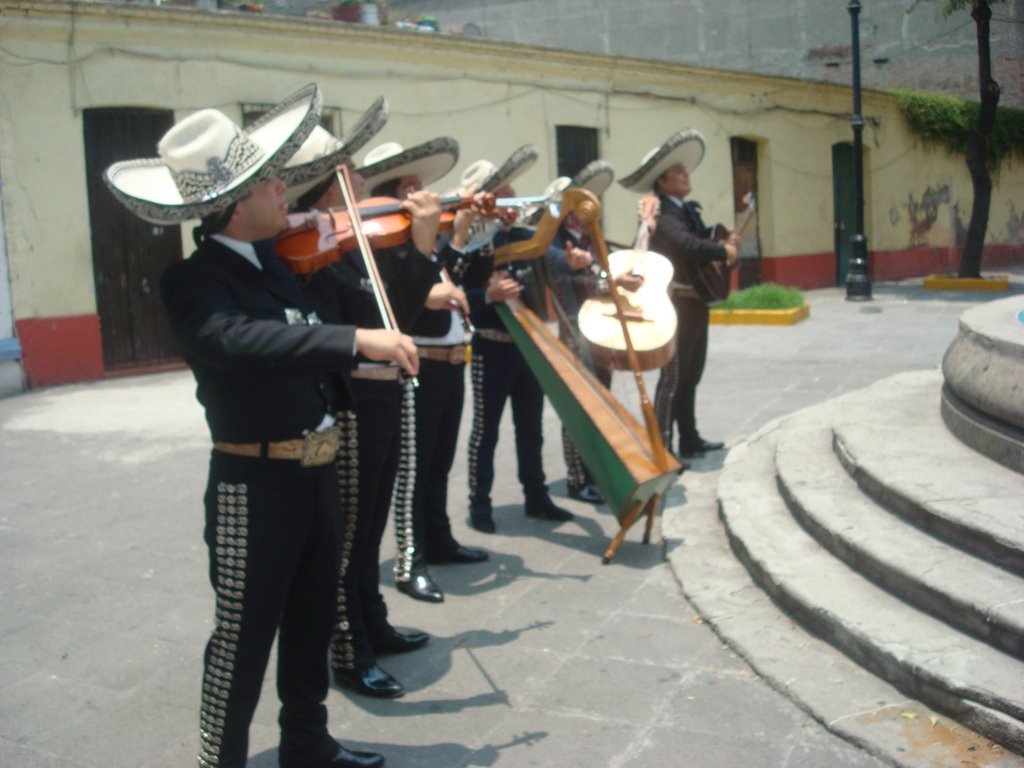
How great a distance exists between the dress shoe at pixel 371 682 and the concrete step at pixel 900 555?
189 centimetres

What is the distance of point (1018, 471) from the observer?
4.49 m

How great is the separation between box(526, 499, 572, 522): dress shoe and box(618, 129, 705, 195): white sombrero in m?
1.95

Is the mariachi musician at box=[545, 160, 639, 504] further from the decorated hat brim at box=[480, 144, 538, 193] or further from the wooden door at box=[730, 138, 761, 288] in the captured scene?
the wooden door at box=[730, 138, 761, 288]

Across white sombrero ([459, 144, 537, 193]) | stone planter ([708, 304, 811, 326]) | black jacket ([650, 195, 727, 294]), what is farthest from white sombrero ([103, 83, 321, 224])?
stone planter ([708, 304, 811, 326])

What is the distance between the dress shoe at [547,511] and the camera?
587cm

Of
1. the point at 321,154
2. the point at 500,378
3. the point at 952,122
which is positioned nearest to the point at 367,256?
the point at 321,154

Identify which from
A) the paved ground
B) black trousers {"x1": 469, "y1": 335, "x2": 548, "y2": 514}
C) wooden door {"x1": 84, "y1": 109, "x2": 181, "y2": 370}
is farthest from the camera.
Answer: wooden door {"x1": 84, "y1": 109, "x2": 181, "y2": 370}

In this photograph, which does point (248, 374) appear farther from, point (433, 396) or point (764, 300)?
point (764, 300)

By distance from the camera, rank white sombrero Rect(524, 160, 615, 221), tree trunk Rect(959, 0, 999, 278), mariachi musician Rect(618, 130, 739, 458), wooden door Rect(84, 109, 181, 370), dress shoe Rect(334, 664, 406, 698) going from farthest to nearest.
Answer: tree trunk Rect(959, 0, 999, 278) → wooden door Rect(84, 109, 181, 370) → mariachi musician Rect(618, 130, 739, 458) → white sombrero Rect(524, 160, 615, 221) → dress shoe Rect(334, 664, 406, 698)

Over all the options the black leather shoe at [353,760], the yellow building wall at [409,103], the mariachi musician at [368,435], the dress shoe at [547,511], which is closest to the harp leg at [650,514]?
the dress shoe at [547,511]

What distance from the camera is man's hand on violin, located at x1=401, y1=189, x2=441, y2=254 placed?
347 cm

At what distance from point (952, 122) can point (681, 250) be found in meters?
20.6

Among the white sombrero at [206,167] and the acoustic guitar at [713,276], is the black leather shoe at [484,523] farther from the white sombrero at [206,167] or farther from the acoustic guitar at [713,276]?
the white sombrero at [206,167]

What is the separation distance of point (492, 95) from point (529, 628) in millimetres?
11768
